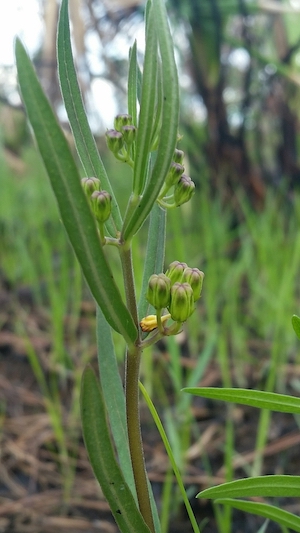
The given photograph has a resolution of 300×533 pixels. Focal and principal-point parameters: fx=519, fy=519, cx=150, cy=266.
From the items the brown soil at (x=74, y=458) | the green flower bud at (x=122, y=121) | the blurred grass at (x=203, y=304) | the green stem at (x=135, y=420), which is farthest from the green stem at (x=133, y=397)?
the brown soil at (x=74, y=458)

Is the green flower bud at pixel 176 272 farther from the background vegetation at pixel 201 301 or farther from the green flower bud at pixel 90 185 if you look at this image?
the background vegetation at pixel 201 301

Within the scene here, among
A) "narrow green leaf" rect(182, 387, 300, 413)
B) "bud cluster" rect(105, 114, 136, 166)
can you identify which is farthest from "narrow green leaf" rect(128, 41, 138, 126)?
"narrow green leaf" rect(182, 387, 300, 413)

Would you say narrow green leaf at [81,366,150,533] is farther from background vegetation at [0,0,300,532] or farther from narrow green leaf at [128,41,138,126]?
background vegetation at [0,0,300,532]

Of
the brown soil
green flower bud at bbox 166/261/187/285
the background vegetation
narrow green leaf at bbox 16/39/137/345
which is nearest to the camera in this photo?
narrow green leaf at bbox 16/39/137/345

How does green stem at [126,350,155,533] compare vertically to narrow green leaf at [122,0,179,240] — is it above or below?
below

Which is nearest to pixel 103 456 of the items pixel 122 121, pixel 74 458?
pixel 122 121

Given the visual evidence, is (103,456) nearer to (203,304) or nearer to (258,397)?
(258,397)

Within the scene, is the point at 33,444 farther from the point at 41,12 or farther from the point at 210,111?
the point at 41,12
